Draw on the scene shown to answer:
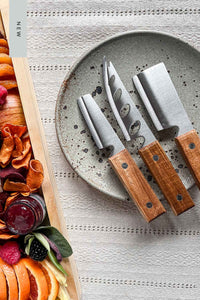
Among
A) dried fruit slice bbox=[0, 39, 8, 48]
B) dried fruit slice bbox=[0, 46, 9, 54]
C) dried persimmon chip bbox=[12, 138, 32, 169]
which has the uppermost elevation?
dried fruit slice bbox=[0, 39, 8, 48]

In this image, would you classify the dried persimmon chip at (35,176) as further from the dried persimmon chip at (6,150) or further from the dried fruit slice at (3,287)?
the dried fruit slice at (3,287)

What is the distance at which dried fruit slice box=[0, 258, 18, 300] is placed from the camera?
0.59 m

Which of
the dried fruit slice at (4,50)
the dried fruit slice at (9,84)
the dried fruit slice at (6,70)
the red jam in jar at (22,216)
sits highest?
the dried fruit slice at (4,50)

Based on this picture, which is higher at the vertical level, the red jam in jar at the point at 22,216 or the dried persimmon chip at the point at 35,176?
the dried persimmon chip at the point at 35,176

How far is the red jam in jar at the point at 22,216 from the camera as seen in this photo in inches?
22.8

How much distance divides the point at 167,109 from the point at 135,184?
159 mm

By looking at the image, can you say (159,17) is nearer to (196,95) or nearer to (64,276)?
(196,95)

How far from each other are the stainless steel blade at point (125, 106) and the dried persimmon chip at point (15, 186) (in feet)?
0.75

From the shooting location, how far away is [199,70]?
28.3 inches

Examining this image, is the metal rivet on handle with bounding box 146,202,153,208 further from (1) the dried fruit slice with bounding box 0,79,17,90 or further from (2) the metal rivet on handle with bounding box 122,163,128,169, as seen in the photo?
(1) the dried fruit slice with bounding box 0,79,17,90

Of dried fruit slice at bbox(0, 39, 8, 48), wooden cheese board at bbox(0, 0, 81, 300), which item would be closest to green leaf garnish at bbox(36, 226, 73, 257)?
wooden cheese board at bbox(0, 0, 81, 300)

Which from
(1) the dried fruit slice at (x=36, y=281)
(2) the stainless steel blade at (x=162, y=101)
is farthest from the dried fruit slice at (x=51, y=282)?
(2) the stainless steel blade at (x=162, y=101)

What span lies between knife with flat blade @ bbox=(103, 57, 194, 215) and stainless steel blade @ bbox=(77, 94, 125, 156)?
2 centimetres

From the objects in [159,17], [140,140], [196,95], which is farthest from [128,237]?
[159,17]
